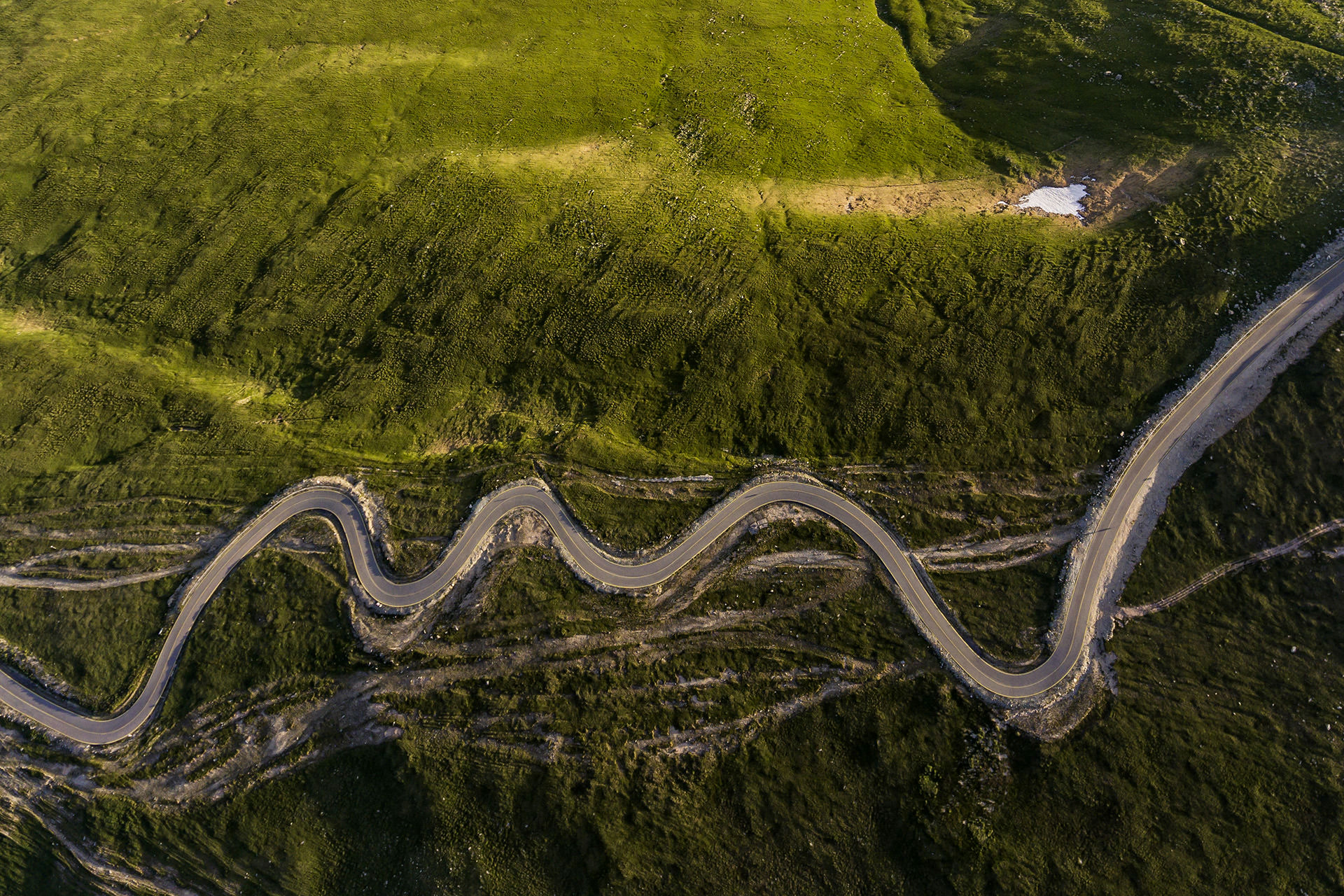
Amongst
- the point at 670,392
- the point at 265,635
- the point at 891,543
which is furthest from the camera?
the point at 670,392

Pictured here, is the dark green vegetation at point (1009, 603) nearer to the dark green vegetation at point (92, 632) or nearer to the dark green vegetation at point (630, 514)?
the dark green vegetation at point (630, 514)

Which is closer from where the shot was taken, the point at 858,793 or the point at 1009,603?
the point at 858,793

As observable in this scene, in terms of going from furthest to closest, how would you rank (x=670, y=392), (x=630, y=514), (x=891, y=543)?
1. (x=670, y=392)
2. (x=630, y=514)
3. (x=891, y=543)

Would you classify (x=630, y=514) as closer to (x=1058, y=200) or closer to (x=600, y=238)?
(x=600, y=238)

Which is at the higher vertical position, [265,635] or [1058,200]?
[1058,200]

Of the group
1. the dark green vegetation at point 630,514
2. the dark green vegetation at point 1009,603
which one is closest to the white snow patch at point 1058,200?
the dark green vegetation at point 1009,603

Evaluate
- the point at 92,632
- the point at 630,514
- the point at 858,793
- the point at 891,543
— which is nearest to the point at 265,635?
the point at 92,632

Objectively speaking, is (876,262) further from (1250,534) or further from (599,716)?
(599,716)
